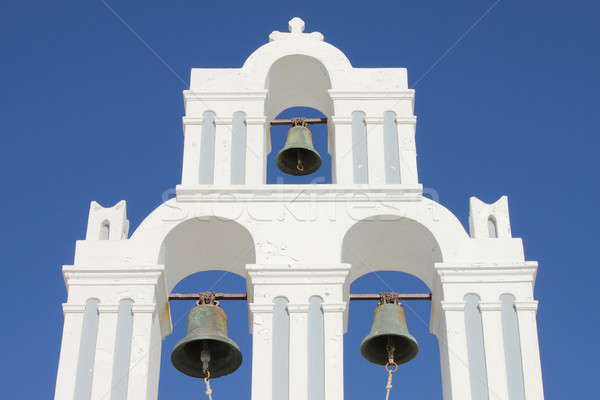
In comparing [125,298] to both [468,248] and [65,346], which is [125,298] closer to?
[65,346]

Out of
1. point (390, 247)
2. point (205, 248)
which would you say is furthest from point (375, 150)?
point (205, 248)

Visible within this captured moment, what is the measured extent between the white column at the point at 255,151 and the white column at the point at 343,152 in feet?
2.85

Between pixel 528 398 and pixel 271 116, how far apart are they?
20.3 ft

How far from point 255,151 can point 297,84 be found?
196 centimetres

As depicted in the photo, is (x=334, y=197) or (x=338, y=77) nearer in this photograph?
(x=334, y=197)

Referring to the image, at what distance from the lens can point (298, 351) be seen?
17.3 metres

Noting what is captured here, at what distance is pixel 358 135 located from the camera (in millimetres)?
19953

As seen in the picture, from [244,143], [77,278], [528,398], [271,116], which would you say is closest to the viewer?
[528,398]

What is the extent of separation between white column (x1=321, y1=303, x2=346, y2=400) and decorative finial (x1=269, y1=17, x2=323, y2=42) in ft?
16.0

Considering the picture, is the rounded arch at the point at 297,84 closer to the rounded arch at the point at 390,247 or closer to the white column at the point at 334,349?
the rounded arch at the point at 390,247

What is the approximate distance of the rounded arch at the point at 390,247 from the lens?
61.5ft

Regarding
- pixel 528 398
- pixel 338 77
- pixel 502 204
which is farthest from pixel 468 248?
pixel 338 77

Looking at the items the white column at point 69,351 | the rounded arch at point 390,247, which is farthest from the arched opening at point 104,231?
the rounded arch at point 390,247

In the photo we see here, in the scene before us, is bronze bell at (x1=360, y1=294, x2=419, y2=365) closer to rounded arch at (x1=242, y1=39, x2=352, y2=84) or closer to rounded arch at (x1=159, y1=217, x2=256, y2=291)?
rounded arch at (x1=159, y1=217, x2=256, y2=291)
